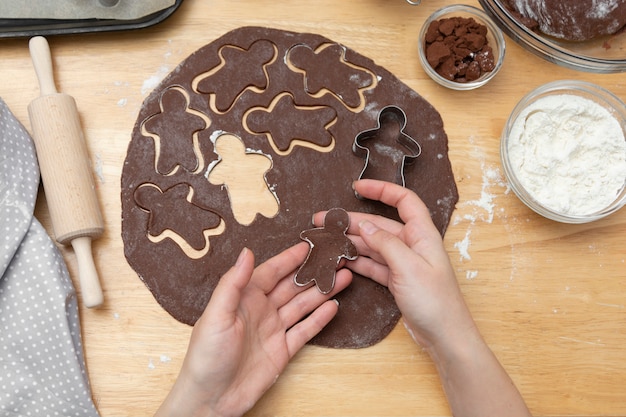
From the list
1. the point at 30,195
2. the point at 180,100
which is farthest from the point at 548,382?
the point at 30,195

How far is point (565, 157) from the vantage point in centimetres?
118

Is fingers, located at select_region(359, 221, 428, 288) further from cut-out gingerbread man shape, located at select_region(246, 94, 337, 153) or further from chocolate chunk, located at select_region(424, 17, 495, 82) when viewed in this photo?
chocolate chunk, located at select_region(424, 17, 495, 82)

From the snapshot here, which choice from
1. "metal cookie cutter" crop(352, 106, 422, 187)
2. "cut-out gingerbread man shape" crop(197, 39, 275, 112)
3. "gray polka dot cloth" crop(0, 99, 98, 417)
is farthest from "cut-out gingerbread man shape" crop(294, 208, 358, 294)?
"gray polka dot cloth" crop(0, 99, 98, 417)

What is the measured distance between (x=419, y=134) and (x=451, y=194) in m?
0.15

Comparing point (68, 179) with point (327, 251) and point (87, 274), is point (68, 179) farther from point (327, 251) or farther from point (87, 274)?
point (327, 251)

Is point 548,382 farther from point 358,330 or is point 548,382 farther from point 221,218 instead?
point 221,218

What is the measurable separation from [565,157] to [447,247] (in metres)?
0.32

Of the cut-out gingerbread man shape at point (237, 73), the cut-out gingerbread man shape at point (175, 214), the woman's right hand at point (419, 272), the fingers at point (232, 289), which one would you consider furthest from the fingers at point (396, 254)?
the cut-out gingerbread man shape at point (237, 73)

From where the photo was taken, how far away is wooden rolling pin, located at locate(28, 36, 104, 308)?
1096mm

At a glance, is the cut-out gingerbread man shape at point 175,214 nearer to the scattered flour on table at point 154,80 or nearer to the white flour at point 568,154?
the scattered flour on table at point 154,80

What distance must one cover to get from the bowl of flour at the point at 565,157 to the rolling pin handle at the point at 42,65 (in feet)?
3.22

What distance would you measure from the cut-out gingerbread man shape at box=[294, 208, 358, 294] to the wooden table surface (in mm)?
150

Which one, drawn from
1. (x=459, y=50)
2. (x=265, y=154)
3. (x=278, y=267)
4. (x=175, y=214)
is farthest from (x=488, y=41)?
(x=175, y=214)

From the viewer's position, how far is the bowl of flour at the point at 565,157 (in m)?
1.18
